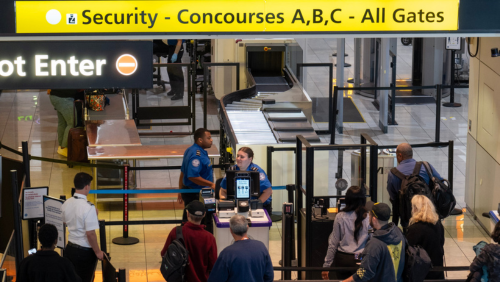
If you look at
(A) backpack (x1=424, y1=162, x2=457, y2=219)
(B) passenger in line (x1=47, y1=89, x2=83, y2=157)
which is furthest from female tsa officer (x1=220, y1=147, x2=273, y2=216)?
(B) passenger in line (x1=47, y1=89, x2=83, y2=157)

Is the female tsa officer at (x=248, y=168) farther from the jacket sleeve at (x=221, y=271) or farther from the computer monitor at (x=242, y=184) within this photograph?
the jacket sleeve at (x=221, y=271)

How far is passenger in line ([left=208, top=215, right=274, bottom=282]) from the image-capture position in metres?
5.58

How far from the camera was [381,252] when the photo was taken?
19.2 ft

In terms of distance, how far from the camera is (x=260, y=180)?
8.01 m

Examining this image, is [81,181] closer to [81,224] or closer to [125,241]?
[81,224]

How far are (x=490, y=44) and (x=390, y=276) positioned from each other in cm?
507

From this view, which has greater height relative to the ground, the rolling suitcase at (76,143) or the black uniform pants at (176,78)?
the black uniform pants at (176,78)

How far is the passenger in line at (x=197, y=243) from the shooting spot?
243 inches

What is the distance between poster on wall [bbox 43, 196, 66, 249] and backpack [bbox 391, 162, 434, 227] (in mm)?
3482

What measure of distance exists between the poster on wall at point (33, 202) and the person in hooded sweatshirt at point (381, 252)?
10.8 ft

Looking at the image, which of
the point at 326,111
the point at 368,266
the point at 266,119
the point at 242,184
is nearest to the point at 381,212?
the point at 368,266

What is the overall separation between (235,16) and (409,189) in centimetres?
279

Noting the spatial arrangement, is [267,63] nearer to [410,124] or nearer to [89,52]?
[410,124]

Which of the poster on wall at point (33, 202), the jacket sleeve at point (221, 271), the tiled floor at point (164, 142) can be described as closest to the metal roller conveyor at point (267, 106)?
the tiled floor at point (164, 142)
